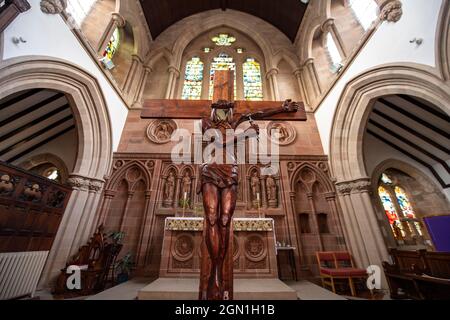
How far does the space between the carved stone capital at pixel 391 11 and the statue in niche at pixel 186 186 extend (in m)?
5.86

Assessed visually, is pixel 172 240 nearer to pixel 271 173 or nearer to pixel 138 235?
pixel 138 235

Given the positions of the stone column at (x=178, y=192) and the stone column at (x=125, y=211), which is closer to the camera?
the stone column at (x=125, y=211)

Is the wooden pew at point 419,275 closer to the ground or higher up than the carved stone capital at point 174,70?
closer to the ground

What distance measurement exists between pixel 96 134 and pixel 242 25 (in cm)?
819

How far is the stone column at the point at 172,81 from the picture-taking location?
22.9 feet

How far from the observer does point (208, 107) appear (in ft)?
8.02

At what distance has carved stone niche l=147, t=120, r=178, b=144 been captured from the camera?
6.04 metres

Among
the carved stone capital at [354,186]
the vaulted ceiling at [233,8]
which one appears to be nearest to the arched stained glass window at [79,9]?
the vaulted ceiling at [233,8]

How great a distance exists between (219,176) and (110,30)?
681cm

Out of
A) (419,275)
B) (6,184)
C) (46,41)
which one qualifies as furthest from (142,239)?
(419,275)

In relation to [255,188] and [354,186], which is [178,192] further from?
[354,186]

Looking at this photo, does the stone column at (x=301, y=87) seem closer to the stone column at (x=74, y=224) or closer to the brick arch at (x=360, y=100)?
the brick arch at (x=360, y=100)

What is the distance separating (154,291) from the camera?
2568 mm
